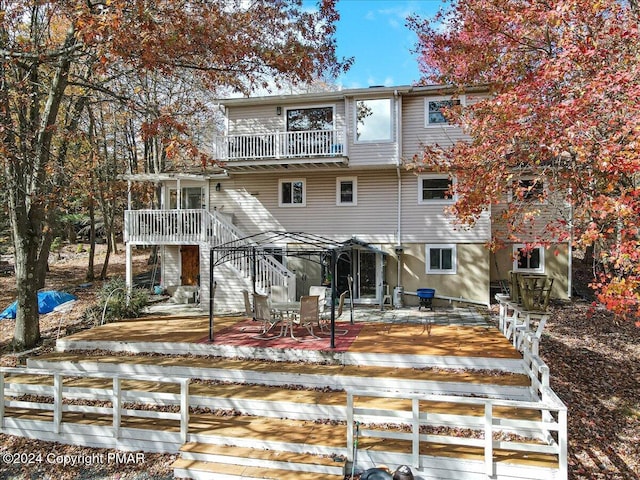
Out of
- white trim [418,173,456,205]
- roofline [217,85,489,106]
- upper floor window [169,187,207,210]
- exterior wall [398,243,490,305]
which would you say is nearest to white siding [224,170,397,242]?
white trim [418,173,456,205]

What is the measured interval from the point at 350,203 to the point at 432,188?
10.5 ft

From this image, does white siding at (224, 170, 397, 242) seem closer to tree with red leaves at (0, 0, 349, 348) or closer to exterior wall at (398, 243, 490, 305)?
exterior wall at (398, 243, 490, 305)

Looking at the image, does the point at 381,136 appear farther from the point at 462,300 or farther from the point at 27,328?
the point at 27,328

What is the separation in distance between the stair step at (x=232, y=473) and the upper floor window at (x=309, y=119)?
499 inches

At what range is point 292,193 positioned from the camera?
1638 cm

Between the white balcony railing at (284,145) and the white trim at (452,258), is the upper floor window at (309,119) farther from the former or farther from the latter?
the white trim at (452,258)

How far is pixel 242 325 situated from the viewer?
11602 mm

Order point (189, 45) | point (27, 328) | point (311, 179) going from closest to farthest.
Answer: point (189, 45)
point (27, 328)
point (311, 179)

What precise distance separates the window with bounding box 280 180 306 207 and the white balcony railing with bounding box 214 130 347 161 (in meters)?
1.65

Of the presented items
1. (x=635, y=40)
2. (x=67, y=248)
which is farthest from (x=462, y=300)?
(x=67, y=248)

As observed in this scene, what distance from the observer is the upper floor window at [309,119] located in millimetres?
15758

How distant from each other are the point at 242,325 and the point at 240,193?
694 centimetres

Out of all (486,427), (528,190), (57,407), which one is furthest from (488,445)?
(57,407)

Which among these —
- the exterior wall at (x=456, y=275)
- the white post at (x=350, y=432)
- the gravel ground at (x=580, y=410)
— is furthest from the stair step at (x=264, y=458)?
the exterior wall at (x=456, y=275)
